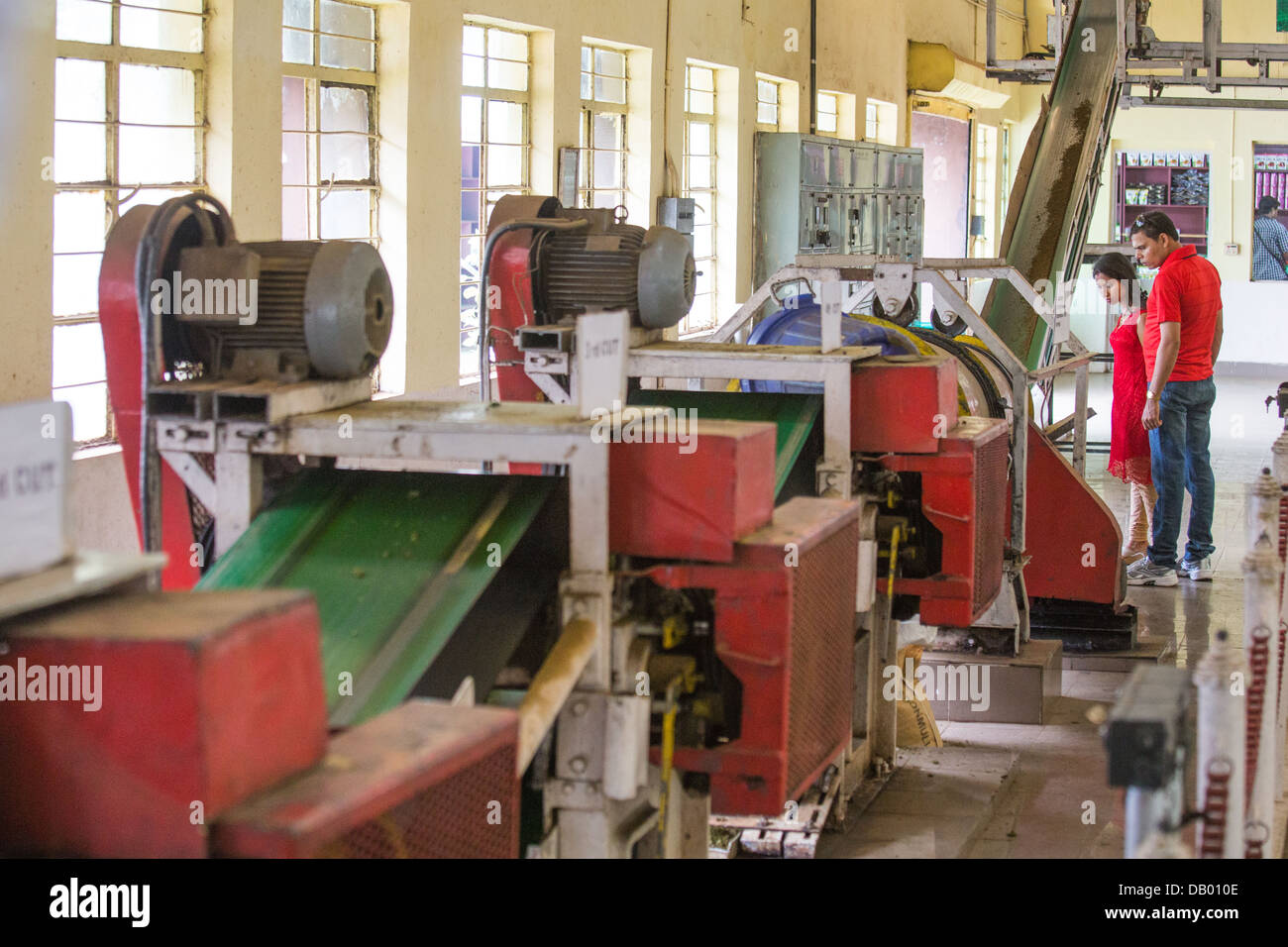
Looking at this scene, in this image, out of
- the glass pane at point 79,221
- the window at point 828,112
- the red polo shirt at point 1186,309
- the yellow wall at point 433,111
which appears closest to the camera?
the yellow wall at point 433,111

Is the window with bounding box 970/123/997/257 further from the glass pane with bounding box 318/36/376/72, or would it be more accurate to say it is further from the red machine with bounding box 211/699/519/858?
the red machine with bounding box 211/699/519/858

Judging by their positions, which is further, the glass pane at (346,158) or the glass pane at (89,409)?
the glass pane at (346,158)

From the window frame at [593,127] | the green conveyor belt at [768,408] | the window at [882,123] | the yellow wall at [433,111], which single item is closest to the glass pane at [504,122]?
the yellow wall at [433,111]

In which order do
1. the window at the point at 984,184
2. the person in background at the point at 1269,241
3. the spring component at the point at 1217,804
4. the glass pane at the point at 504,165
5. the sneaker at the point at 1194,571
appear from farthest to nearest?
the window at the point at 984,184, the person in background at the point at 1269,241, the glass pane at the point at 504,165, the sneaker at the point at 1194,571, the spring component at the point at 1217,804

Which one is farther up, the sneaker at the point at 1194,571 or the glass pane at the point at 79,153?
the glass pane at the point at 79,153

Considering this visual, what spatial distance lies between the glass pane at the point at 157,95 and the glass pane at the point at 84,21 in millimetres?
169

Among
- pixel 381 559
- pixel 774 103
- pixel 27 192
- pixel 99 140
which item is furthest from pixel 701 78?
pixel 381 559

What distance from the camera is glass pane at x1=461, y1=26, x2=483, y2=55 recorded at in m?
8.80

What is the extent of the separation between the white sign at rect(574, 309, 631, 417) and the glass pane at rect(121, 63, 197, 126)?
13.1 feet

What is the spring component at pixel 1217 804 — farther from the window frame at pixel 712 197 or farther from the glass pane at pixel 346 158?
the window frame at pixel 712 197

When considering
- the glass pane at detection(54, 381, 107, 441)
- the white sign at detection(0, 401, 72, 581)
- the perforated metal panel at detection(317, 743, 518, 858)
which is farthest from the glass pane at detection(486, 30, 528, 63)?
the white sign at detection(0, 401, 72, 581)

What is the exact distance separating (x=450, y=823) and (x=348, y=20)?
20.6 ft

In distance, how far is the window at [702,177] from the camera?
1195 centimetres
